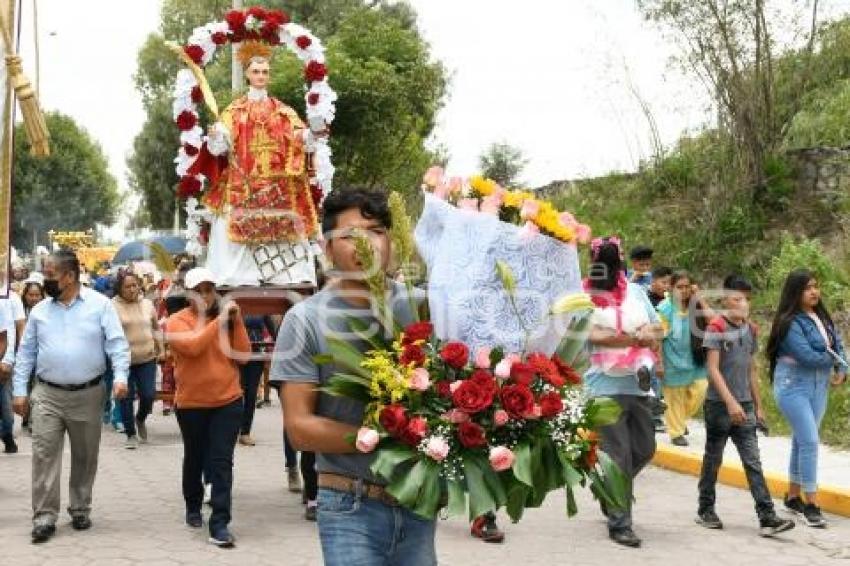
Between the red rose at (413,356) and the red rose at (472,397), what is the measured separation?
13cm

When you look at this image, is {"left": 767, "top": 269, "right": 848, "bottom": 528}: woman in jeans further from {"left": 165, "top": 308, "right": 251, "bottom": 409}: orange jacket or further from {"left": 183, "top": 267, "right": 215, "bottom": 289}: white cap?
{"left": 183, "top": 267, "right": 215, "bottom": 289}: white cap

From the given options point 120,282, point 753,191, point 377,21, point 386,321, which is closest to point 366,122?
point 377,21

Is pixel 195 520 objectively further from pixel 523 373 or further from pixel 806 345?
pixel 523 373

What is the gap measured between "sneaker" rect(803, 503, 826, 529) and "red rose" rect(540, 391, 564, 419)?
17.5 feet

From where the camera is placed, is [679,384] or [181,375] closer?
[181,375]

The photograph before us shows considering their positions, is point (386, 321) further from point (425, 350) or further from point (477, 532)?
point (477, 532)

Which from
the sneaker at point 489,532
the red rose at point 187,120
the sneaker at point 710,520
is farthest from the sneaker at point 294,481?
the sneaker at point 710,520

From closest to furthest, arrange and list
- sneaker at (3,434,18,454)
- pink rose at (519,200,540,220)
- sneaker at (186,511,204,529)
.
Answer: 1. pink rose at (519,200,540,220)
2. sneaker at (186,511,204,529)
3. sneaker at (3,434,18,454)

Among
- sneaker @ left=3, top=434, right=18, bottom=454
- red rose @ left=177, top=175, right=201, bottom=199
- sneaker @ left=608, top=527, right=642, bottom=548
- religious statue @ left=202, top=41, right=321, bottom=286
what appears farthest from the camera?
sneaker @ left=3, top=434, right=18, bottom=454

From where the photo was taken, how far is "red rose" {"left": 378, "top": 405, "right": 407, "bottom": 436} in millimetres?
3305

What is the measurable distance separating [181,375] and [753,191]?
13014 mm

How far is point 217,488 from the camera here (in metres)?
7.35

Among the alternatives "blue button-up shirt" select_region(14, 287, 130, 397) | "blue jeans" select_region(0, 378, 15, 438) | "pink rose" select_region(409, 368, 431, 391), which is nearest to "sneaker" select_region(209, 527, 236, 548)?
"blue button-up shirt" select_region(14, 287, 130, 397)

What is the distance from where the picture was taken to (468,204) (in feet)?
12.4
